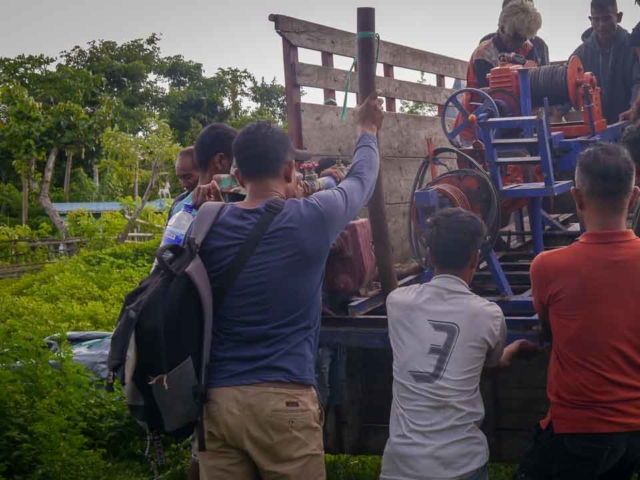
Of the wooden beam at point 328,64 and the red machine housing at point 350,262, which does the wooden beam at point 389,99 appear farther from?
the red machine housing at point 350,262

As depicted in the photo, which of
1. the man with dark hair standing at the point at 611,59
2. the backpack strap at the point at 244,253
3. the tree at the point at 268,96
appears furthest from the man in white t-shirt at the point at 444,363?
the tree at the point at 268,96

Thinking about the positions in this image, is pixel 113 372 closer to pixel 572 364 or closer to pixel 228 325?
pixel 228 325

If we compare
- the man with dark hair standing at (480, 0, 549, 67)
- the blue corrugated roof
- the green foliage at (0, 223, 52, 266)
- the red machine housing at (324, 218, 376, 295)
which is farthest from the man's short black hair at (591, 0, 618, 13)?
the blue corrugated roof

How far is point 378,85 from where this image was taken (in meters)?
6.40

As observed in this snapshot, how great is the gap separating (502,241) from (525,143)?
1.11 m

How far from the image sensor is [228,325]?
3.03 meters

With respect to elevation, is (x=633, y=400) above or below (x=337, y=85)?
below

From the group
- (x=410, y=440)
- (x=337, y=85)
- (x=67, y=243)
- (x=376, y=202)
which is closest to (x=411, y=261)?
(x=337, y=85)

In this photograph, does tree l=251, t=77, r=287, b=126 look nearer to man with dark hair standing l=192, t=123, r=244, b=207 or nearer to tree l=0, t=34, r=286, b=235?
tree l=0, t=34, r=286, b=235

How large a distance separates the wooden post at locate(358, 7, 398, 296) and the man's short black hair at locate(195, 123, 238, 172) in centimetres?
65

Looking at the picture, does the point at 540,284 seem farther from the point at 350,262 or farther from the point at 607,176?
the point at 350,262

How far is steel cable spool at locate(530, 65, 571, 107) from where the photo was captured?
5480 mm

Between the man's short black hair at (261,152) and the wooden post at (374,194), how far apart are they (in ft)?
2.42

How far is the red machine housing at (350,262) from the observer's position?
4.18m
